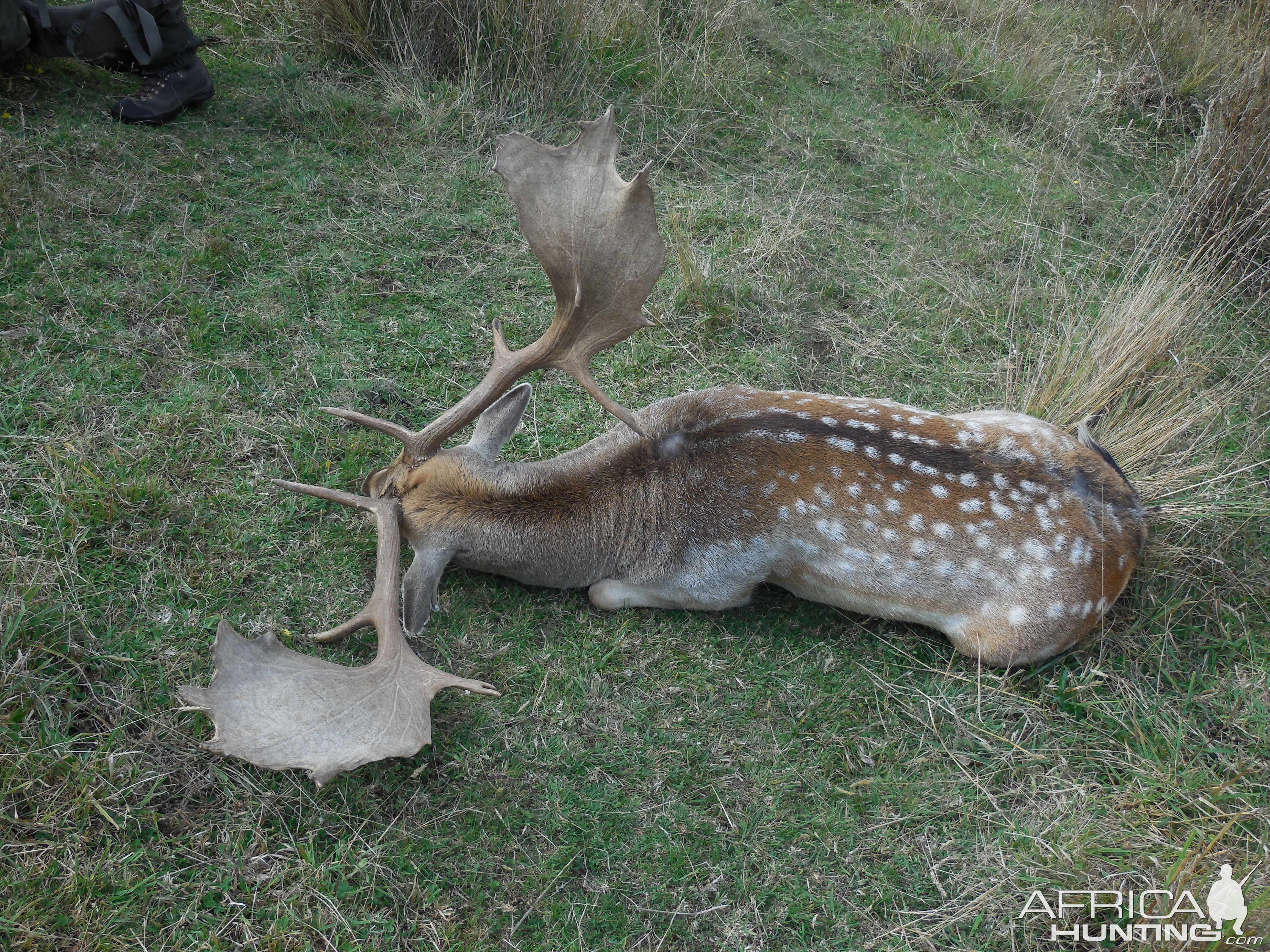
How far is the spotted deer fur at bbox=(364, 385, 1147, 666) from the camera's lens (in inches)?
141

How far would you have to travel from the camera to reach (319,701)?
9.30 feet

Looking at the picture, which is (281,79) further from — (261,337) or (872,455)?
(872,455)

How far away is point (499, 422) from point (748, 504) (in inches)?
45.3

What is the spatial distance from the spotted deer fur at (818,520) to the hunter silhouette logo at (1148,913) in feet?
3.18

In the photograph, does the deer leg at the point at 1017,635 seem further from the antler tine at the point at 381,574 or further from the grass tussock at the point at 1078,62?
the grass tussock at the point at 1078,62

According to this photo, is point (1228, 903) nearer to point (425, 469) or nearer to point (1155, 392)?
point (1155, 392)

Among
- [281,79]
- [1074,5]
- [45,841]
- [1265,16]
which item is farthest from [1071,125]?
[45,841]

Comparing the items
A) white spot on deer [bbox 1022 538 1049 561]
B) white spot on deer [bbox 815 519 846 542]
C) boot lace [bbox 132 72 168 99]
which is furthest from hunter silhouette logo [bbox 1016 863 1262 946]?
boot lace [bbox 132 72 168 99]

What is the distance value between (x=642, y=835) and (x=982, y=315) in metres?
3.93

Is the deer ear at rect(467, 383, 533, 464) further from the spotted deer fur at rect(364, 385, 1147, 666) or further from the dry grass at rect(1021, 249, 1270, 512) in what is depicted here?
the dry grass at rect(1021, 249, 1270, 512)

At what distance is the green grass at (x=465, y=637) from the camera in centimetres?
279

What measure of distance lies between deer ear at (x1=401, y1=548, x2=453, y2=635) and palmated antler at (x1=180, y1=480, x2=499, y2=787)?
19 cm

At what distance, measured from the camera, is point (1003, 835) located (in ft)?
10.4

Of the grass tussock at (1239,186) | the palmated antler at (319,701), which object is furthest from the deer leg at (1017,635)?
the grass tussock at (1239,186)
